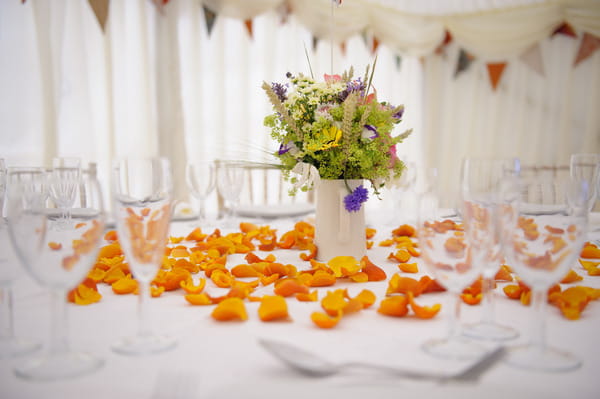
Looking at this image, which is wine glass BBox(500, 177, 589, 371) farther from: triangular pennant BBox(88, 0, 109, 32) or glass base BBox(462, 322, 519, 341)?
triangular pennant BBox(88, 0, 109, 32)

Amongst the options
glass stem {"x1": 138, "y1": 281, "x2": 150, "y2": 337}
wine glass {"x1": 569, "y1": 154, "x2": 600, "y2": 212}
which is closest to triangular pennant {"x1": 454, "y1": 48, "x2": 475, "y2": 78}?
wine glass {"x1": 569, "y1": 154, "x2": 600, "y2": 212}

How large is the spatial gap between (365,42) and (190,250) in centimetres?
467

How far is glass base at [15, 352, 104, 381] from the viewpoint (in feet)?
1.90

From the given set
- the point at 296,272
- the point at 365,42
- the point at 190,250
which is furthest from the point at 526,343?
the point at 365,42

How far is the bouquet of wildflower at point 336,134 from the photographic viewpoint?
3.78 feet

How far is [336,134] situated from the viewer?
1.14 m

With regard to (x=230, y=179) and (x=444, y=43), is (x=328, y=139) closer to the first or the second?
(x=230, y=179)

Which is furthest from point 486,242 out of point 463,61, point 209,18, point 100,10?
point 463,61

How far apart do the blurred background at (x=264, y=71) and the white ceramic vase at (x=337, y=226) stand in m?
0.21

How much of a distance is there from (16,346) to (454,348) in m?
0.62

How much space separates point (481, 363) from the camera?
60 centimetres

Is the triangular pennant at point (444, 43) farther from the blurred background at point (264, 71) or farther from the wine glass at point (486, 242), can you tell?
the wine glass at point (486, 242)

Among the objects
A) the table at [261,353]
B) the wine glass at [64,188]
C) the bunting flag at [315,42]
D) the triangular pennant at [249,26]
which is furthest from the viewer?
the bunting flag at [315,42]

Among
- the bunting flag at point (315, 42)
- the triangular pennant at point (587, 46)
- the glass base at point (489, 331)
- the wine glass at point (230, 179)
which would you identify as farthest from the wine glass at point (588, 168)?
the triangular pennant at point (587, 46)
